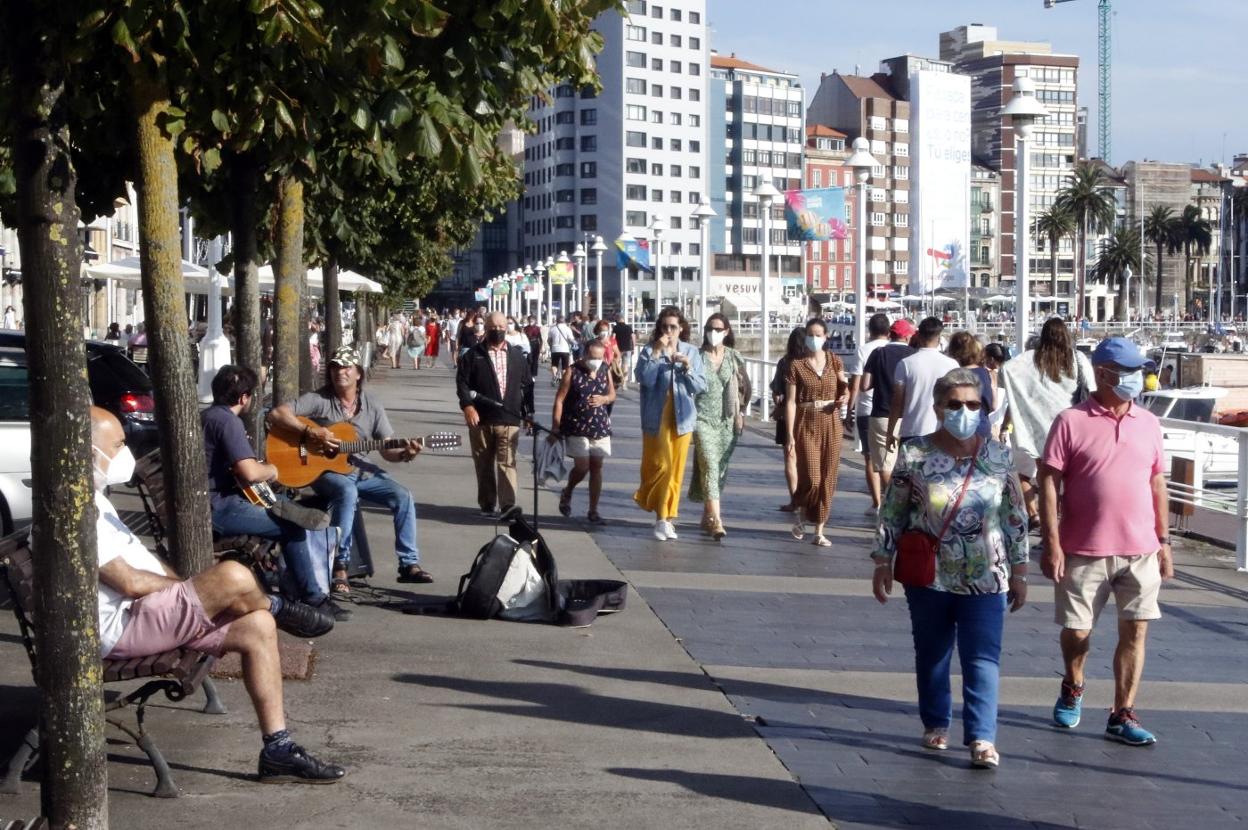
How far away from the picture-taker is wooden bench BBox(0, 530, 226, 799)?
19.6 feet

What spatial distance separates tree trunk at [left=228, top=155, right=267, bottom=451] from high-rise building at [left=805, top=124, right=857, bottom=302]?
138 metres

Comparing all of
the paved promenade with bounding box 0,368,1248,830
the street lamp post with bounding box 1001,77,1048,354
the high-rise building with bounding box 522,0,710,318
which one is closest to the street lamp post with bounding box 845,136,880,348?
the street lamp post with bounding box 1001,77,1048,354

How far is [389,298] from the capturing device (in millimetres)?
57469

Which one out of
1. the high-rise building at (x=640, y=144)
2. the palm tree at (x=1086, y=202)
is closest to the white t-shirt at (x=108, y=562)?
A: the high-rise building at (x=640, y=144)

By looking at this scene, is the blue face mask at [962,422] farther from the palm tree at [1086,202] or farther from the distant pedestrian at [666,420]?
the palm tree at [1086,202]

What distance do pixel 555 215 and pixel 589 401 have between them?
137490 millimetres

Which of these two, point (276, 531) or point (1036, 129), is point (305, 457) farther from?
point (1036, 129)

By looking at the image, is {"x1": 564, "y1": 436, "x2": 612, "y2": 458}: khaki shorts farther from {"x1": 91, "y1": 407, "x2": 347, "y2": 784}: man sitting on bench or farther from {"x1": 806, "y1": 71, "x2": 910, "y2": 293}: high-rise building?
{"x1": 806, "y1": 71, "x2": 910, "y2": 293}: high-rise building

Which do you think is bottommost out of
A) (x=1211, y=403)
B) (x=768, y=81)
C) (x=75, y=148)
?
(x=1211, y=403)

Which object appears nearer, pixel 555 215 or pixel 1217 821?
pixel 1217 821

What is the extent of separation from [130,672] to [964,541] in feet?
10.3

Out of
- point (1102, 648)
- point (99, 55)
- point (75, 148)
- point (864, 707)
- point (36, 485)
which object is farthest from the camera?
point (75, 148)

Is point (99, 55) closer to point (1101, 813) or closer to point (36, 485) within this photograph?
point (36, 485)

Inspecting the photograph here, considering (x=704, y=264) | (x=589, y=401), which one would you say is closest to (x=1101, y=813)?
(x=589, y=401)
